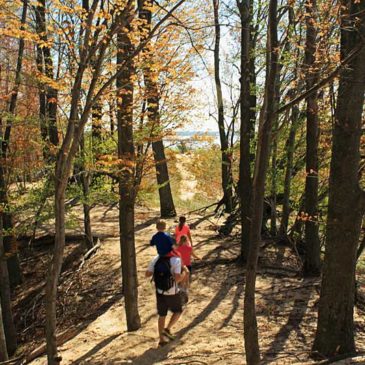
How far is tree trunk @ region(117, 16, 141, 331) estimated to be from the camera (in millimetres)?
7062

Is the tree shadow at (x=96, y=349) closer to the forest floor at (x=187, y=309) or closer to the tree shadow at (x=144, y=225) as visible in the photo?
the forest floor at (x=187, y=309)

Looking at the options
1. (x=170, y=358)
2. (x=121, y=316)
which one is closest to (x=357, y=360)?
(x=170, y=358)

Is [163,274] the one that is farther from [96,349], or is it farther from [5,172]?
[5,172]

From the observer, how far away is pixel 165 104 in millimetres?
10398

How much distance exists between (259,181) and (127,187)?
3.21 metres

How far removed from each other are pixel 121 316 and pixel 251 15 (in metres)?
7.75

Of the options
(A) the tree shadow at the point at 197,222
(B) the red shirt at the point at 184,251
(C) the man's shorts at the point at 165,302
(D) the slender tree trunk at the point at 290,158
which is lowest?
(A) the tree shadow at the point at 197,222

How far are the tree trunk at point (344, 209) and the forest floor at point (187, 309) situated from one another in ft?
1.71

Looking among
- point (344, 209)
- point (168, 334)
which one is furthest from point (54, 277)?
point (344, 209)

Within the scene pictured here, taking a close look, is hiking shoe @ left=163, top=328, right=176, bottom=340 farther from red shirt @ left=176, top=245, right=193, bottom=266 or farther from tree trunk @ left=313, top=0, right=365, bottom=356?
tree trunk @ left=313, top=0, right=365, bottom=356

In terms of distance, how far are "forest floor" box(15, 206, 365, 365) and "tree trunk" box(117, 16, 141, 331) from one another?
0.65 meters

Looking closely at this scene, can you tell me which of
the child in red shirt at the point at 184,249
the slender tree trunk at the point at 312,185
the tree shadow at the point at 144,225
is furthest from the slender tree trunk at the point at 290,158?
the tree shadow at the point at 144,225

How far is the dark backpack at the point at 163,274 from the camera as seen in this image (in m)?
6.49

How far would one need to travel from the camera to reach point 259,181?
15.8ft
